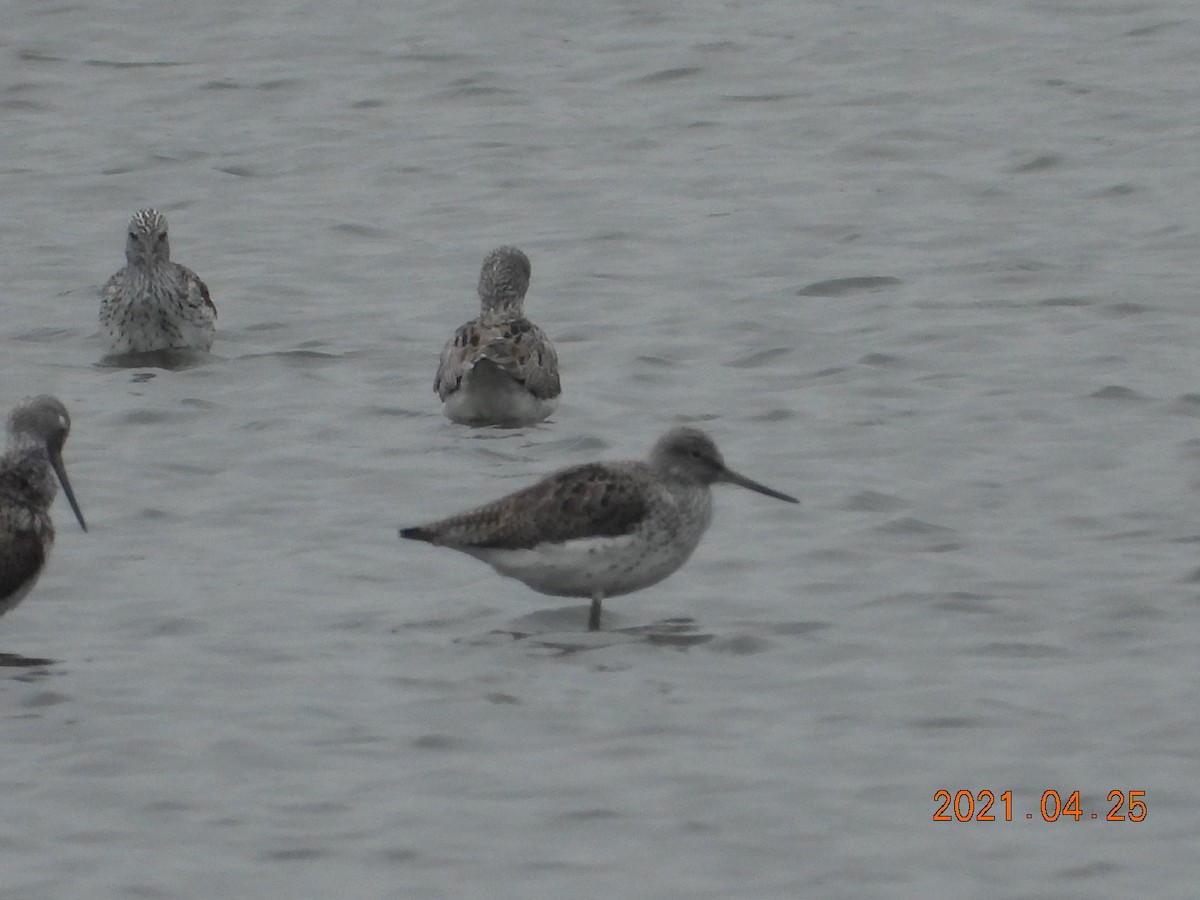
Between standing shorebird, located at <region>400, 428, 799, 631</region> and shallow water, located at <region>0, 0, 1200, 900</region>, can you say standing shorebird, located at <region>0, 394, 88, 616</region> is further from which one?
standing shorebird, located at <region>400, 428, 799, 631</region>

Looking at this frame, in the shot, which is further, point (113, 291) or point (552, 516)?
point (113, 291)

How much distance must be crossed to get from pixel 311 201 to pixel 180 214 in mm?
1032

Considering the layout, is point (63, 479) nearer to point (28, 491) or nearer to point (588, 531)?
point (28, 491)

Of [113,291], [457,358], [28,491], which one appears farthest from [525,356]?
[28,491]

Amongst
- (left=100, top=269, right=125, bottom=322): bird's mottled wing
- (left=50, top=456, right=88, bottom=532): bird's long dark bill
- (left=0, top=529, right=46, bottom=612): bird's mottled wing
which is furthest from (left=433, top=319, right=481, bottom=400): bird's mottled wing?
(left=0, top=529, right=46, bottom=612): bird's mottled wing

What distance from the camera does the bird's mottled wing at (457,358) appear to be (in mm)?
16562

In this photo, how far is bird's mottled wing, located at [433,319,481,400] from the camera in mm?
16562

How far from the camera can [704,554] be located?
1389cm

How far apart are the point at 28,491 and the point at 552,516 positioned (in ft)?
8.10

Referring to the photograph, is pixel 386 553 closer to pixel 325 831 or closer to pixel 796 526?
pixel 796 526

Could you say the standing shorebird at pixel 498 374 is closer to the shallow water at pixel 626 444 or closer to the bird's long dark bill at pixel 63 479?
the shallow water at pixel 626 444

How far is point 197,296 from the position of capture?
18500 millimetres
